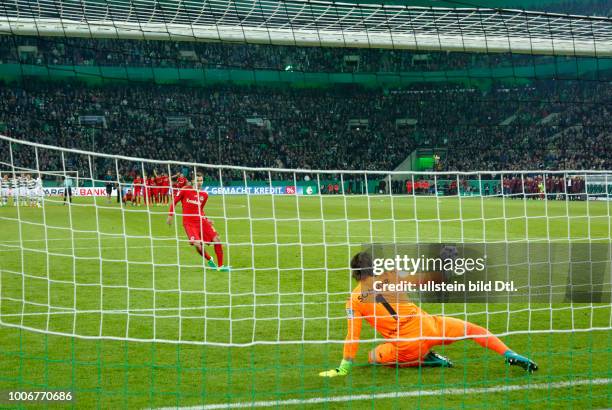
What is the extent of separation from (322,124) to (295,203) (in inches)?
772

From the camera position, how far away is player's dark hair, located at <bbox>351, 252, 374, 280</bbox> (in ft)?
20.0

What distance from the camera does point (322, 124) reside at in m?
48.8

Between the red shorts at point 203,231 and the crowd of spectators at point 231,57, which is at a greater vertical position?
the crowd of spectators at point 231,57

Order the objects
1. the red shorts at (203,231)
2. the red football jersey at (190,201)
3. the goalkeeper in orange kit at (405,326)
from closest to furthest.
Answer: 1. the goalkeeper in orange kit at (405,326)
2. the red football jersey at (190,201)
3. the red shorts at (203,231)

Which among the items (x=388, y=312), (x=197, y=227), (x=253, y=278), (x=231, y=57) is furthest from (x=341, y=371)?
(x=231, y=57)

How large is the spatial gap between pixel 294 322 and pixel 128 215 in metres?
16.7

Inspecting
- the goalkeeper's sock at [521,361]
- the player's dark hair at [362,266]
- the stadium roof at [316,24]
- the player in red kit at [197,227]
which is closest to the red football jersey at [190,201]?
the player in red kit at [197,227]

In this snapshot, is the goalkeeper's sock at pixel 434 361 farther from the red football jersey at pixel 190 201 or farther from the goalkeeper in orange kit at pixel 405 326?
the red football jersey at pixel 190 201

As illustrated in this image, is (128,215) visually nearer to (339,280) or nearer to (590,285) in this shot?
(339,280)

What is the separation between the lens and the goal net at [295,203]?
618cm

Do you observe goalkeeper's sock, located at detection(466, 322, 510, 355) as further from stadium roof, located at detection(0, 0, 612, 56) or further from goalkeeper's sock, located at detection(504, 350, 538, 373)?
stadium roof, located at detection(0, 0, 612, 56)

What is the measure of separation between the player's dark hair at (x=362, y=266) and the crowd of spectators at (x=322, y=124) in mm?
37086

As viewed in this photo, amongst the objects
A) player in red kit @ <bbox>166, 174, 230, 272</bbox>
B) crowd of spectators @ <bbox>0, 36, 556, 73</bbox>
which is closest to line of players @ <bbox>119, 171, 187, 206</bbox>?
player in red kit @ <bbox>166, 174, 230, 272</bbox>

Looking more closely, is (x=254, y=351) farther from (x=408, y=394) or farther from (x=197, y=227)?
(x=197, y=227)
